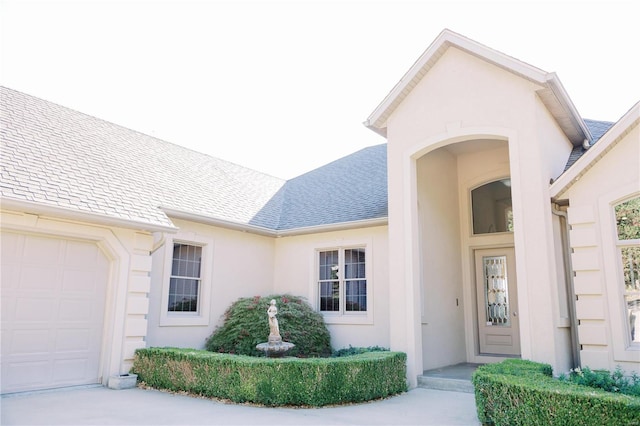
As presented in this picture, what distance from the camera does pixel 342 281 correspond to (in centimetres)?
1236

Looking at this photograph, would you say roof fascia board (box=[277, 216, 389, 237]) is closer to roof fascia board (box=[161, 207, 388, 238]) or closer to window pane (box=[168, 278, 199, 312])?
roof fascia board (box=[161, 207, 388, 238])

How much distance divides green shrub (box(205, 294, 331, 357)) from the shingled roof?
7.74 feet

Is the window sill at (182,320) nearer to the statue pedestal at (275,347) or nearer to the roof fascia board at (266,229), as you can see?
the roof fascia board at (266,229)

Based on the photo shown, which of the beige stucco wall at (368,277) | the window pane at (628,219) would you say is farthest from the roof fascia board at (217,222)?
the window pane at (628,219)

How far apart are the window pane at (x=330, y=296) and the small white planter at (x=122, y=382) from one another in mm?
5221

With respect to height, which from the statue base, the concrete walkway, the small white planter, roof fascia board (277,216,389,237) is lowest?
the concrete walkway

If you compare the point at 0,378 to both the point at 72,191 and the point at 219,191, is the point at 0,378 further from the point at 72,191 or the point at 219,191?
the point at 219,191

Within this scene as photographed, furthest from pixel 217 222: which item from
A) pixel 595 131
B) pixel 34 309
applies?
pixel 595 131

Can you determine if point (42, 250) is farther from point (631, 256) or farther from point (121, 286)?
point (631, 256)

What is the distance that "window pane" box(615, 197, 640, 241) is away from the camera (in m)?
7.67

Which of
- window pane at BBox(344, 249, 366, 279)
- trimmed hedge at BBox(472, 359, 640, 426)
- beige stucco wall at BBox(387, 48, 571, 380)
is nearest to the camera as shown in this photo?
trimmed hedge at BBox(472, 359, 640, 426)

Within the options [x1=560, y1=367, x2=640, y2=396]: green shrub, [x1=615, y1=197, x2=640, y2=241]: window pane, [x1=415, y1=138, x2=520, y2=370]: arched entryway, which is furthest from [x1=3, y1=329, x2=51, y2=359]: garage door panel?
[x1=615, y1=197, x2=640, y2=241]: window pane

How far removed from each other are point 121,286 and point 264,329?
3.44m

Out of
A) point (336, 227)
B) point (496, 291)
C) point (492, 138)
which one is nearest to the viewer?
point (492, 138)
